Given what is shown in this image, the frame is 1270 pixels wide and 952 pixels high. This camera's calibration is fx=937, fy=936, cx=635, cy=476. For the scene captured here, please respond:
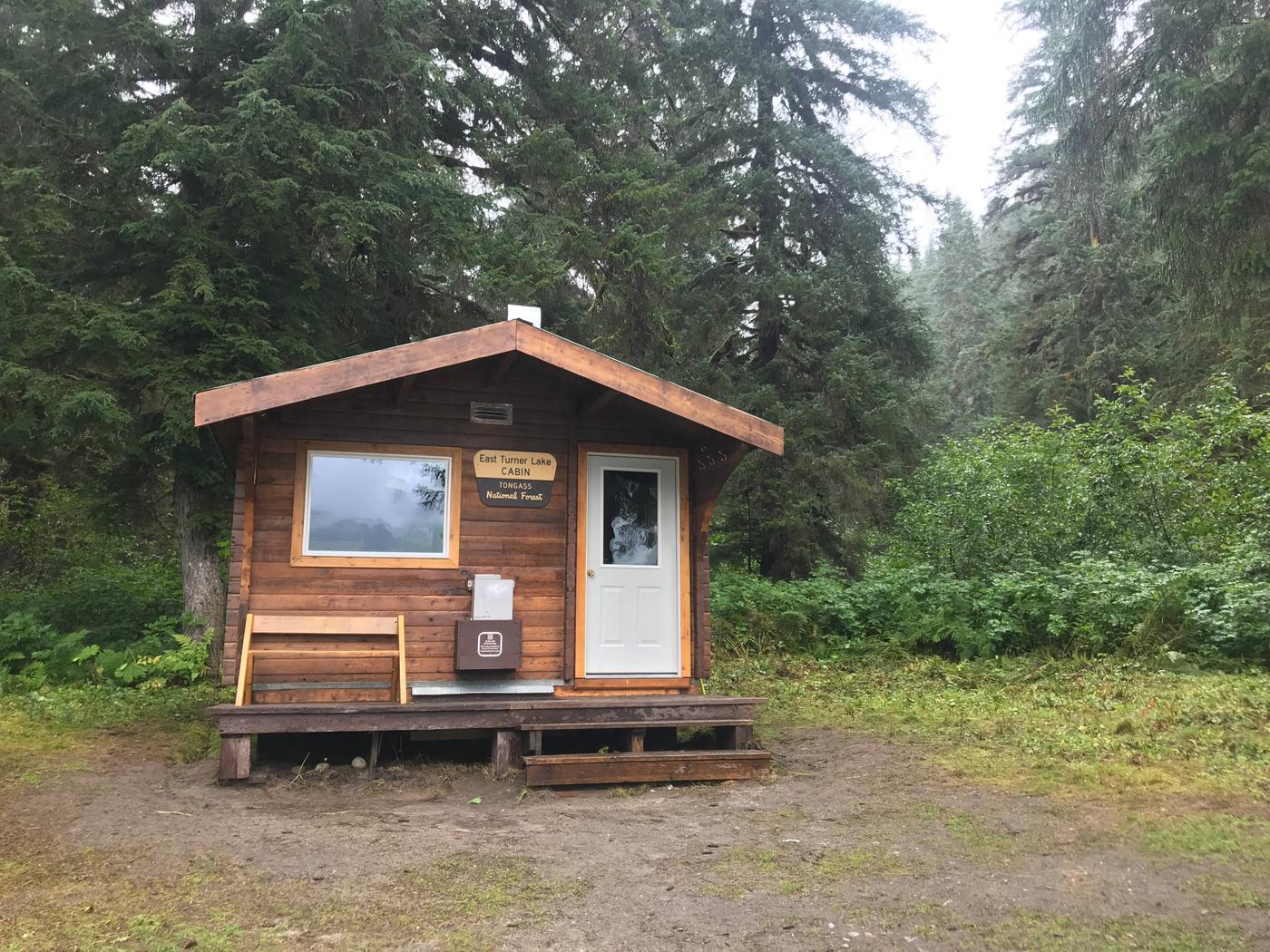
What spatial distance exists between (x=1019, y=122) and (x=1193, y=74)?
16.1 meters

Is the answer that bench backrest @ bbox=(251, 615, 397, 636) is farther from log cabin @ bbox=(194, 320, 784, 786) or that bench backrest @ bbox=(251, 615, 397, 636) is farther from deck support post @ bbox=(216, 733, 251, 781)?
deck support post @ bbox=(216, 733, 251, 781)

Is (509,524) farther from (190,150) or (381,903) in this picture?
(190,150)

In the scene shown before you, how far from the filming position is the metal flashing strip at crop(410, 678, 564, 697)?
7.32m

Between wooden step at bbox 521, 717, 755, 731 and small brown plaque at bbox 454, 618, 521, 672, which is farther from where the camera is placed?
small brown plaque at bbox 454, 618, 521, 672

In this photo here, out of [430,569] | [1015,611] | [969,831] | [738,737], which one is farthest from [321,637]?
[1015,611]

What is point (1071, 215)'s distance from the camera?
23375mm

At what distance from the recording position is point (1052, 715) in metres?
7.85

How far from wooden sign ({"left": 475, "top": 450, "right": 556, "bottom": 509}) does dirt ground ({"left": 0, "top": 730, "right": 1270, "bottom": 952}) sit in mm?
2349

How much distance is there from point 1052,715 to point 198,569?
9.19 metres

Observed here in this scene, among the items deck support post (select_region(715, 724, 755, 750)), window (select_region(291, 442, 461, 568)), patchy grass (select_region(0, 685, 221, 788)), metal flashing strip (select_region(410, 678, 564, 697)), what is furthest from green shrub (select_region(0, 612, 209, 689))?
deck support post (select_region(715, 724, 755, 750))

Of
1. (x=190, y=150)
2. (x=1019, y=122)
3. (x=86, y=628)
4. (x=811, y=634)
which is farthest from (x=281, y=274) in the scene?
(x=1019, y=122)

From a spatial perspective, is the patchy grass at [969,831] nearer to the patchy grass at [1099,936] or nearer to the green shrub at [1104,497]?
the patchy grass at [1099,936]

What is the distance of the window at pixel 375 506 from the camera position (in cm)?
732

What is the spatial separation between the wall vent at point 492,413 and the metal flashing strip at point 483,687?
2.11 metres
